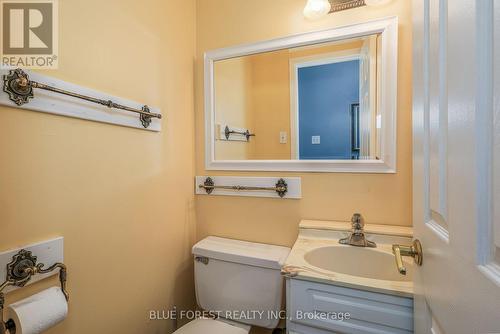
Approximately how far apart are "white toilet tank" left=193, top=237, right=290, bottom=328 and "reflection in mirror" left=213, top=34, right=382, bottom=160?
522mm

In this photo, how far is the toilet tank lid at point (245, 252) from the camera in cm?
111

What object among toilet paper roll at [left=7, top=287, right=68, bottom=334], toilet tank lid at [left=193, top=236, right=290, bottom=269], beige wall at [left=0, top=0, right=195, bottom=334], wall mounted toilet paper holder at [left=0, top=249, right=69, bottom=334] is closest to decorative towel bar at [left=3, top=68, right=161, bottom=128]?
beige wall at [left=0, top=0, right=195, bottom=334]

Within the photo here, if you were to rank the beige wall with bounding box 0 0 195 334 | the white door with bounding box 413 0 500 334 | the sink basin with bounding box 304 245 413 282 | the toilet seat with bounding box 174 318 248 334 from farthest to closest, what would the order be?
the toilet seat with bounding box 174 318 248 334, the sink basin with bounding box 304 245 413 282, the beige wall with bounding box 0 0 195 334, the white door with bounding box 413 0 500 334

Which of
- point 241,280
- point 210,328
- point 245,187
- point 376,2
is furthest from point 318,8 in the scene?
point 210,328

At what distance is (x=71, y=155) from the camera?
79 cm

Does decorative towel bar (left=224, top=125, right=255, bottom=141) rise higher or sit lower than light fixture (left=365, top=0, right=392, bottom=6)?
lower

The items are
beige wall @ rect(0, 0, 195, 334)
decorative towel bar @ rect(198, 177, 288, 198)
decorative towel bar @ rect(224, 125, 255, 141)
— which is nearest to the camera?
beige wall @ rect(0, 0, 195, 334)

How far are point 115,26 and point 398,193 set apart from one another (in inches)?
56.7

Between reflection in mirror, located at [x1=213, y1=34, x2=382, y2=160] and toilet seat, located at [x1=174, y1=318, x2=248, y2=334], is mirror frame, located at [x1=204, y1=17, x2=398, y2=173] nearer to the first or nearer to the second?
reflection in mirror, located at [x1=213, y1=34, x2=382, y2=160]

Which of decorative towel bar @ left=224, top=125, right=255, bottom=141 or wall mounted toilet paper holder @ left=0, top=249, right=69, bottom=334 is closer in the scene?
wall mounted toilet paper holder @ left=0, top=249, right=69, bottom=334

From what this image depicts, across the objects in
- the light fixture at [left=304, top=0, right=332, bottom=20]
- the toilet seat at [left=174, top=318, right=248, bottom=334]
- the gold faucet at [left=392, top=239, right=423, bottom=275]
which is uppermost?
the light fixture at [left=304, top=0, right=332, bottom=20]

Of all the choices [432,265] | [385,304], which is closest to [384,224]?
[385,304]

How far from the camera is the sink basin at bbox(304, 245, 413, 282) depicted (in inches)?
38.7

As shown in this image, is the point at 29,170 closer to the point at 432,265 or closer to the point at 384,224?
the point at 432,265
